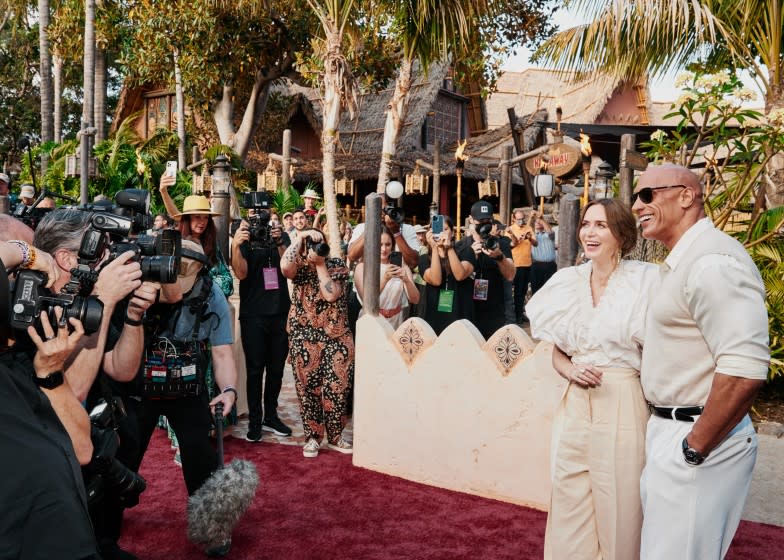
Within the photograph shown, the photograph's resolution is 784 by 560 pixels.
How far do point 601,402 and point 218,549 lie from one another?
6.52 feet

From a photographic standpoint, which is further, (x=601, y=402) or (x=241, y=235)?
(x=241, y=235)

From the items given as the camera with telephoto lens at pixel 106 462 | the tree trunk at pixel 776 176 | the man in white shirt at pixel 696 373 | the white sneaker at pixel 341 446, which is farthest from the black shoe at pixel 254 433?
the tree trunk at pixel 776 176

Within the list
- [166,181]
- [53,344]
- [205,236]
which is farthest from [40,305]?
[166,181]

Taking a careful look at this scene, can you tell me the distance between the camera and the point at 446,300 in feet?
18.8

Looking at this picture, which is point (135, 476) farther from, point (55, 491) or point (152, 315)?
point (55, 491)

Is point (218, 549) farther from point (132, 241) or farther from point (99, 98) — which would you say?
point (99, 98)

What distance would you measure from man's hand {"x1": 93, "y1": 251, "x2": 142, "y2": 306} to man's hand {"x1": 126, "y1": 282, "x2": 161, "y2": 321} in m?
0.25

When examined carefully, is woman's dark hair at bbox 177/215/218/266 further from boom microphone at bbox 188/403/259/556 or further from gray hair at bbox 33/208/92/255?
gray hair at bbox 33/208/92/255

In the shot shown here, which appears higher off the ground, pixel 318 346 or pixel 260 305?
pixel 260 305

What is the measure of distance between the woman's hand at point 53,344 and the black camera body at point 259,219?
354cm

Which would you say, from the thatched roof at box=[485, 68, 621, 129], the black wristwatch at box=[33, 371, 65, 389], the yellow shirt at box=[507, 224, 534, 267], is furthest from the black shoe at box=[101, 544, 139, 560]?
the thatched roof at box=[485, 68, 621, 129]

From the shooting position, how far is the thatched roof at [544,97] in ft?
68.5

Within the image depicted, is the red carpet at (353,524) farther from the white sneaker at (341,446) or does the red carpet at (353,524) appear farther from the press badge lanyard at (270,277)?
the press badge lanyard at (270,277)

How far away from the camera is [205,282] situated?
135 inches
